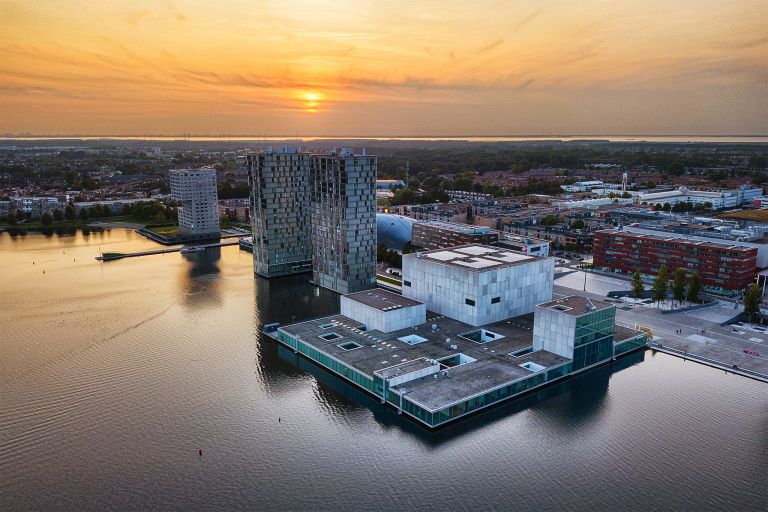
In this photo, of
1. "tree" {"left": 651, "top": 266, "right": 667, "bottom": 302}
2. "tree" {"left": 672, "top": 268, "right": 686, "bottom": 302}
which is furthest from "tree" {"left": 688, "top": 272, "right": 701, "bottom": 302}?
"tree" {"left": 651, "top": 266, "right": 667, "bottom": 302}

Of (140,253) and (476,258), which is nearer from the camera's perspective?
(476,258)

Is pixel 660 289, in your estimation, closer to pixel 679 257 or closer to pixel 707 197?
pixel 679 257

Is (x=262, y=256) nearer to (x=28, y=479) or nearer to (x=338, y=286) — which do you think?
(x=338, y=286)

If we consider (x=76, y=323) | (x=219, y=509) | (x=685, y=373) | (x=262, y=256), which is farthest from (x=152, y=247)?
(x=685, y=373)

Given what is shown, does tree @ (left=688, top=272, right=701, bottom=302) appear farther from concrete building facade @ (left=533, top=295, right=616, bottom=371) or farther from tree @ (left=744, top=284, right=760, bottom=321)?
concrete building facade @ (left=533, top=295, right=616, bottom=371)

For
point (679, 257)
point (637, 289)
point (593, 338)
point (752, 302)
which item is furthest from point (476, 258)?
point (679, 257)

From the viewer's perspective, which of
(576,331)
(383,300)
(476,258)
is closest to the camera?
(576,331)

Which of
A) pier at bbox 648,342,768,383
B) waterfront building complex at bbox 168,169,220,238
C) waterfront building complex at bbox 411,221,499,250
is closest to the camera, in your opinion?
pier at bbox 648,342,768,383
